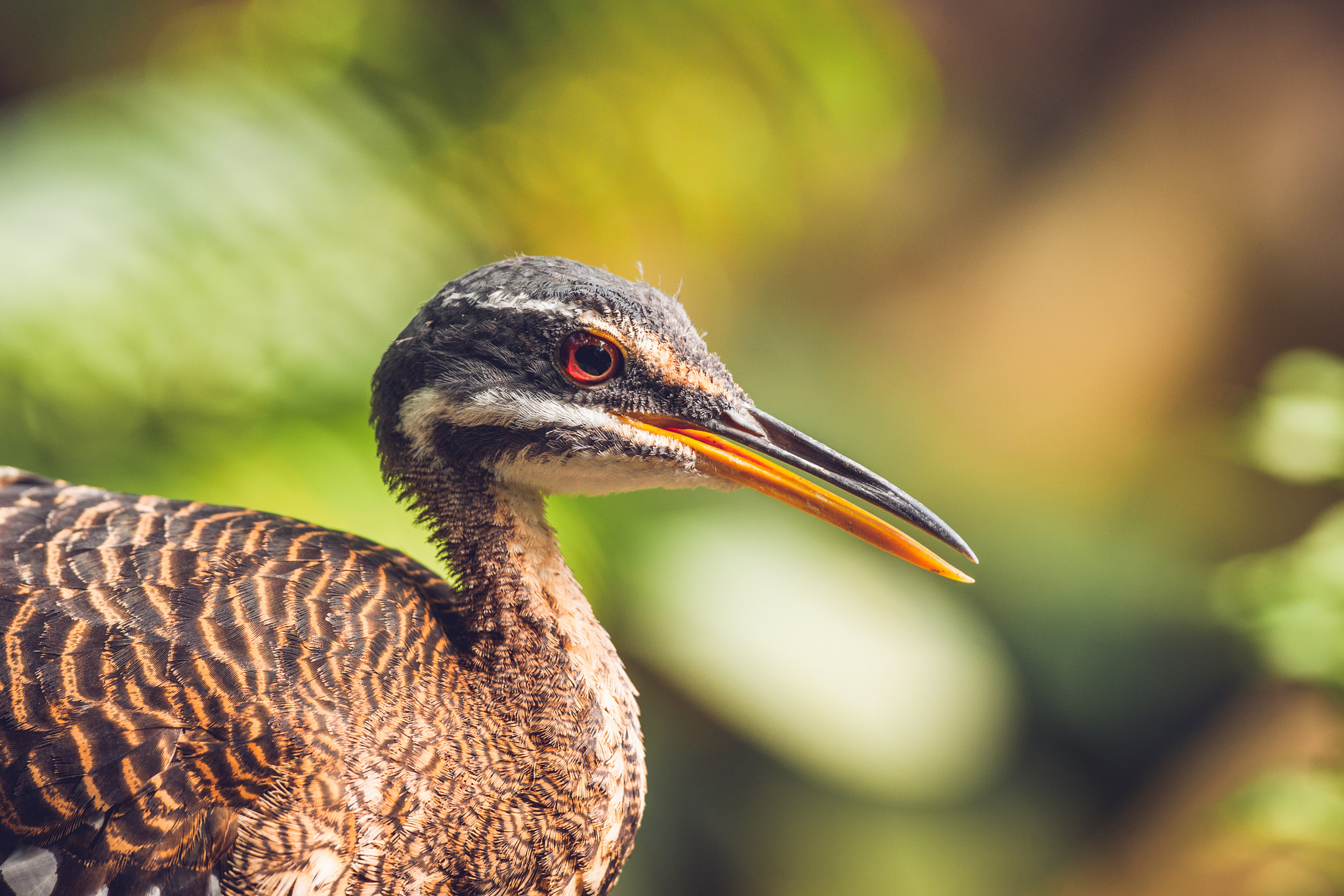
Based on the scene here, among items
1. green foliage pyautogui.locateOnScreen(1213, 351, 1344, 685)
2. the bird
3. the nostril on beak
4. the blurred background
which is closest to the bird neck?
the bird

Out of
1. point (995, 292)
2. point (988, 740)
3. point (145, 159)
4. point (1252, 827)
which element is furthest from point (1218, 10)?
point (145, 159)

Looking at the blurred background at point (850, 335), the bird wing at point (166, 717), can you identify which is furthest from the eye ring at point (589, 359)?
the blurred background at point (850, 335)

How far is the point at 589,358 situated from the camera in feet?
6.43

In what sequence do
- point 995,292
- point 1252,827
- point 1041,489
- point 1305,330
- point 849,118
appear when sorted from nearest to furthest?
1. point 1252,827
2. point 849,118
3. point 1305,330
4. point 1041,489
5. point 995,292

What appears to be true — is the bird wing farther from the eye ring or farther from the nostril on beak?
the nostril on beak

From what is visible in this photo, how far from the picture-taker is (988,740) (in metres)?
5.16

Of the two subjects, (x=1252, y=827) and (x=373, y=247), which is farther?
(x=373, y=247)

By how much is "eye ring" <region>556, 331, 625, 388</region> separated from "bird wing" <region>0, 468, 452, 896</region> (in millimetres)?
577

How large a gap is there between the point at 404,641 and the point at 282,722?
10.2 inches

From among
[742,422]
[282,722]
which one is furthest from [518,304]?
[282,722]

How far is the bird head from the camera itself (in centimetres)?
193

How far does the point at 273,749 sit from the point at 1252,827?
323 centimetres

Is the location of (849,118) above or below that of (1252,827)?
above

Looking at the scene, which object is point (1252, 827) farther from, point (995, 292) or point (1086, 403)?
point (995, 292)
